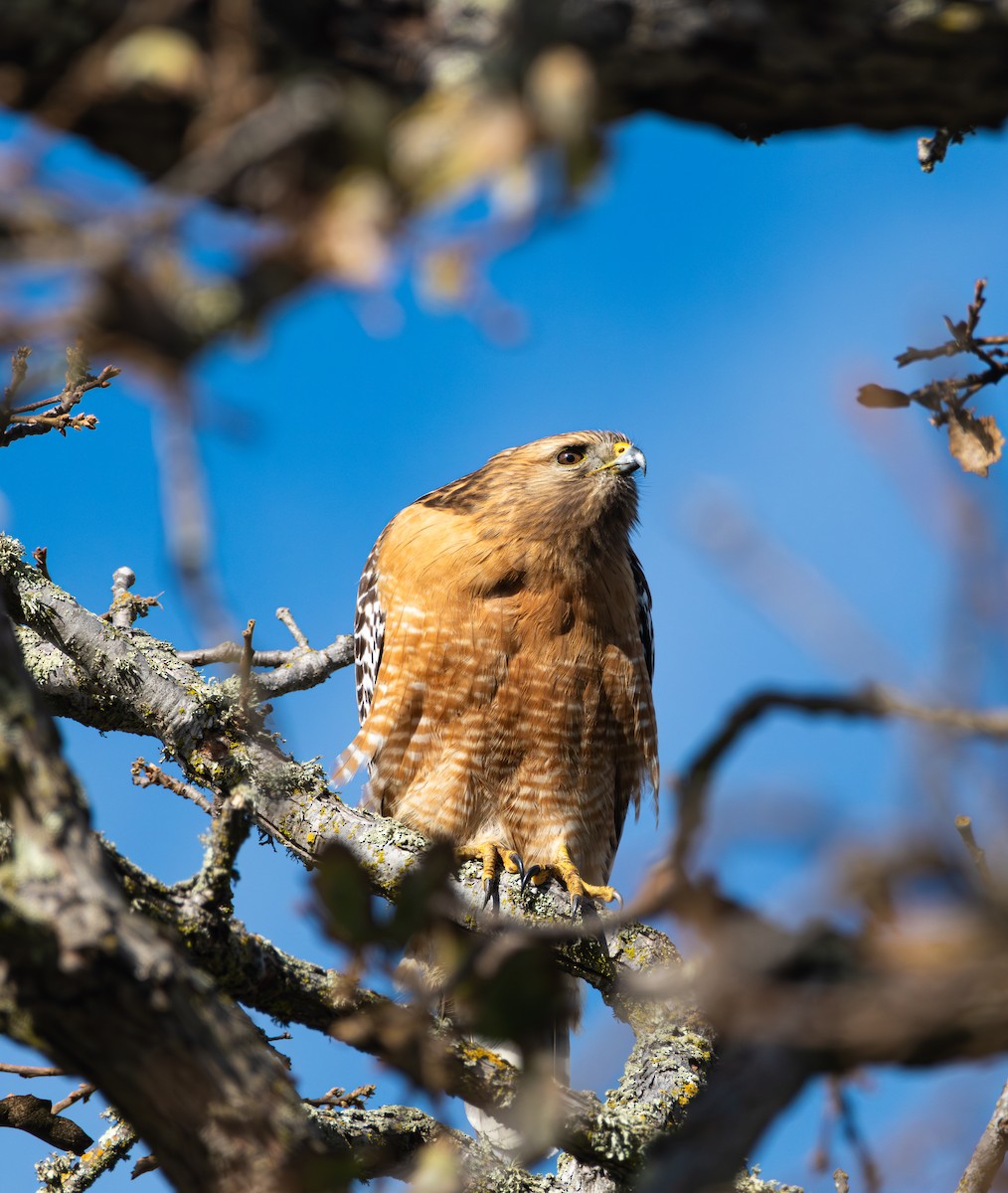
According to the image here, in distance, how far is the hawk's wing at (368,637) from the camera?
7102 millimetres

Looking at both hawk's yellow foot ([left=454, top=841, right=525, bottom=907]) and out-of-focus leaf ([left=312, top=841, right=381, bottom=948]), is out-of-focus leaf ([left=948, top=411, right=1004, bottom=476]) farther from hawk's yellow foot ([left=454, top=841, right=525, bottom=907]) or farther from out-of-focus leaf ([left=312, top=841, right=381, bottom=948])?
hawk's yellow foot ([left=454, top=841, right=525, bottom=907])

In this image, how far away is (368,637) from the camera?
726cm

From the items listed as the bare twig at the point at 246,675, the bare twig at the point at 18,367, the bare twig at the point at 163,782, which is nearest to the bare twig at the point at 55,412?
the bare twig at the point at 18,367

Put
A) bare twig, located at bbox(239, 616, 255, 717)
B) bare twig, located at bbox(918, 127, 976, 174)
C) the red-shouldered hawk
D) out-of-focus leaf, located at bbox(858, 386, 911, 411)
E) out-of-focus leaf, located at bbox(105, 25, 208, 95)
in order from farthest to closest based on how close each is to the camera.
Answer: the red-shouldered hawk < bare twig, located at bbox(918, 127, 976, 174) < out-of-focus leaf, located at bbox(858, 386, 911, 411) < bare twig, located at bbox(239, 616, 255, 717) < out-of-focus leaf, located at bbox(105, 25, 208, 95)

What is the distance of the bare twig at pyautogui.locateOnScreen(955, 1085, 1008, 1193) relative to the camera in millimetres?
3771

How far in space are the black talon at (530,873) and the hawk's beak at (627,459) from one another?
2.49 meters

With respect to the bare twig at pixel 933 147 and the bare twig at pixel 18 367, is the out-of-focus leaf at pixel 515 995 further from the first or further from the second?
the bare twig at pixel 18 367

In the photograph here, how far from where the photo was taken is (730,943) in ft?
5.13

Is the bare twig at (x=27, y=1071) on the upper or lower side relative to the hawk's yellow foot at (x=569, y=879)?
lower

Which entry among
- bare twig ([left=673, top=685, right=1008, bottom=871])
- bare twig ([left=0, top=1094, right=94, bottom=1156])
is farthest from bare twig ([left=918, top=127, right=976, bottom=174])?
bare twig ([left=0, top=1094, right=94, bottom=1156])

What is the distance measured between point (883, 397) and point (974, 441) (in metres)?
0.26

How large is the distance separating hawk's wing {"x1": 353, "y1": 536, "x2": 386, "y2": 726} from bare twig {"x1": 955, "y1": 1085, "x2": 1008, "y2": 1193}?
412 cm

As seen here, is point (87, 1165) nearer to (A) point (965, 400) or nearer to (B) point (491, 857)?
(B) point (491, 857)

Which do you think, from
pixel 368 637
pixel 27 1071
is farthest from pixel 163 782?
pixel 368 637
